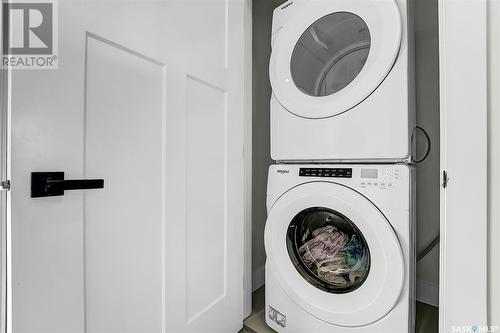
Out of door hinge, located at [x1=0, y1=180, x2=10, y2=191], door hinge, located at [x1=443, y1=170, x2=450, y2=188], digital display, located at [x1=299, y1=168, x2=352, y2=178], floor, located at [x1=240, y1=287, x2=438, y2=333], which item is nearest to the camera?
door hinge, located at [x1=0, y1=180, x2=10, y2=191]

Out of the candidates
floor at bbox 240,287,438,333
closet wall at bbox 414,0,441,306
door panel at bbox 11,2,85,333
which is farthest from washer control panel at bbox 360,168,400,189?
door panel at bbox 11,2,85,333

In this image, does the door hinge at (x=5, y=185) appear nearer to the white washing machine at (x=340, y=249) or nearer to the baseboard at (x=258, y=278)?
the white washing machine at (x=340, y=249)

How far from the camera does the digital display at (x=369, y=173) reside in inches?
35.7

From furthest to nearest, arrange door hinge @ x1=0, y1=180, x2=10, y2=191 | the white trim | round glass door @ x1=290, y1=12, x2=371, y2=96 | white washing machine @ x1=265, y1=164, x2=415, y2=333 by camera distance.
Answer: the white trim
round glass door @ x1=290, y1=12, x2=371, y2=96
white washing machine @ x1=265, y1=164, x2=415, y2=333
door hinge @ x1=0, y1=180, x2=10, y2=191

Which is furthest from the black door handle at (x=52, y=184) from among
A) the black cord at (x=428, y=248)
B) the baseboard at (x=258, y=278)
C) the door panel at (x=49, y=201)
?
the black cord at (x=428, y=248)

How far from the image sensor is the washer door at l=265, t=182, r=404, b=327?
34.1 inches

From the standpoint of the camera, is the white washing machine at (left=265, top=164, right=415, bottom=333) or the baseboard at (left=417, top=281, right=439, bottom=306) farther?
the baseboard at (left=417, top=281, right=439, bottom=306)

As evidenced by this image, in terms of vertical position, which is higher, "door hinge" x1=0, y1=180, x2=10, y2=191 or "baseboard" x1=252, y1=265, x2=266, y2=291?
"door hinge" x1=0, y1=180, x2=10, y2=191

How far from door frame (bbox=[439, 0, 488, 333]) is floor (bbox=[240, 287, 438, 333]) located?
0.73 metres

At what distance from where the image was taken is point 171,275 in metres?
0.90

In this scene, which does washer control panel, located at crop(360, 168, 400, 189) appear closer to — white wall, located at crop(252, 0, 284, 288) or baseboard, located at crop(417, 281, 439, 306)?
white wall, located at crop(252, 0, 284, 288)

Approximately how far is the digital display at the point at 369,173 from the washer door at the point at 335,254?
0.08m

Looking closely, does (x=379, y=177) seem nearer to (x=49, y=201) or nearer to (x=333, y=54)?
(x=333, y=54)

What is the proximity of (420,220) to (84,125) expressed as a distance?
1679mm
